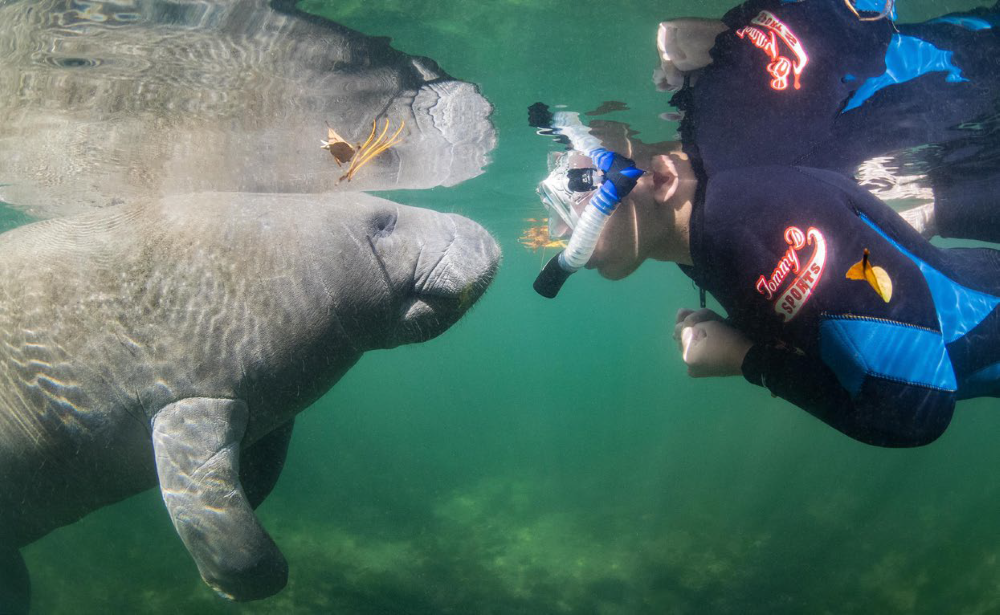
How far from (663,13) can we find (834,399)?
17.3 ft

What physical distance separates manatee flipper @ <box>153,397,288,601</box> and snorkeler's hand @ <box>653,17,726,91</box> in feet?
15.6

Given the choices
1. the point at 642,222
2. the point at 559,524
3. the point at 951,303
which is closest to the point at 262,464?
the point at 642,222

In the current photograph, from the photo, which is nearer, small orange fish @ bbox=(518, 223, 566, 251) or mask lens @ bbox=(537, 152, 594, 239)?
mask lens @ bbox=(537, 152, 594, 239)

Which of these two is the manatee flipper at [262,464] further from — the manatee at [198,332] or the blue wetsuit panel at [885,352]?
the blue wetsuit panel at [885,352]

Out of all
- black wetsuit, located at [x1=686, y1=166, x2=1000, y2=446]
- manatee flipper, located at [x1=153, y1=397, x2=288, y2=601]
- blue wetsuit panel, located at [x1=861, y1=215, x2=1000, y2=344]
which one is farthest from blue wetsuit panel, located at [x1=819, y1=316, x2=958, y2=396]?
manatee flipper, located at [x1=153, y1=397, x2=288, y2=601]

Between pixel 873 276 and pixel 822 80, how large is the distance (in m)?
3.02

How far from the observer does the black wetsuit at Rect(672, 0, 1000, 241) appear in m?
3.95

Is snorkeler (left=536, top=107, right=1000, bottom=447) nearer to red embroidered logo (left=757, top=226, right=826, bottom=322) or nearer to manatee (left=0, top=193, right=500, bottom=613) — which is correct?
red embroidered logo (left=757, top=226, right=826, bottom=322)

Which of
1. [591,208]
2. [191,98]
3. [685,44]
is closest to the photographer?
[591,208]

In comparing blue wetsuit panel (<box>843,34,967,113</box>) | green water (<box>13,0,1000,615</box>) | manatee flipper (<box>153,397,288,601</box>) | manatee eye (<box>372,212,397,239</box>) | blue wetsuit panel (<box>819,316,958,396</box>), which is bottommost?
green water (<box>13,0,1000,615</box>)

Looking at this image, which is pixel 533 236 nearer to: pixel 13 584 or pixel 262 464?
pixel 262 464

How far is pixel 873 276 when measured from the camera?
1.94 meters

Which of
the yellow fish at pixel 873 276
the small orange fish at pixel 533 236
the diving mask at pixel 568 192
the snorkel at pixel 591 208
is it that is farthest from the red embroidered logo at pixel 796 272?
the small orange fish at pixel 533 236

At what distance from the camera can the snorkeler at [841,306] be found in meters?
2.01
